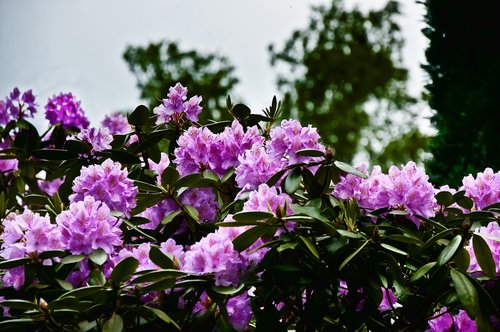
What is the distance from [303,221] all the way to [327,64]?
45.8ft

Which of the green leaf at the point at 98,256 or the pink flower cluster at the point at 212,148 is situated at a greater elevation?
the pink flower cluster at the point at 212,148

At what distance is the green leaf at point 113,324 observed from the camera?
50.3 inches

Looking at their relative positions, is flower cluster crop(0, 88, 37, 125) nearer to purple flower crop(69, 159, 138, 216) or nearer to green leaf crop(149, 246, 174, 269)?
purple flower crop(69, 159, 138, 216)

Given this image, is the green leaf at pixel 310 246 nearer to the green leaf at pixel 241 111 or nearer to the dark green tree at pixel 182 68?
the green leaf at pixel 241 111

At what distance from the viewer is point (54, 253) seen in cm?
146

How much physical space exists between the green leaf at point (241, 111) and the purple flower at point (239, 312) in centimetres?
66

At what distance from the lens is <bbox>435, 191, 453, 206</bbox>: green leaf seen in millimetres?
1633

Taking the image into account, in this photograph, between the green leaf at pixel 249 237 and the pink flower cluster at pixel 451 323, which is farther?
the pink flower cluster at pixel 451 323

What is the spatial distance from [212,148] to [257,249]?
47 cm

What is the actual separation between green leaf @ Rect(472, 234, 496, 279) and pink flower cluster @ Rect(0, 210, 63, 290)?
36.0 inches

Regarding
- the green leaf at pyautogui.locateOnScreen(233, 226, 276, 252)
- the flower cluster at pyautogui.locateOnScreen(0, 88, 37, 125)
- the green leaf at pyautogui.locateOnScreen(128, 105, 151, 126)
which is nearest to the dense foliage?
the green leaf at pyautogui.locateOnScreen(233, 226, 276, 252)

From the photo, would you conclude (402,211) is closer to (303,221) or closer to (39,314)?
(303,221)

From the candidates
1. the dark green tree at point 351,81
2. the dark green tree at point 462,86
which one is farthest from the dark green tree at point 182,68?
the dark green tree at point 462,86

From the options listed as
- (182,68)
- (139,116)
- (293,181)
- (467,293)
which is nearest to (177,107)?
(139,116)
